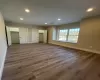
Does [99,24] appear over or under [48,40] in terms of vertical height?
over

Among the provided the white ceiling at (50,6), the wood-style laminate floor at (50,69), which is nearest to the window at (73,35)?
the white ceiling at (50,6)

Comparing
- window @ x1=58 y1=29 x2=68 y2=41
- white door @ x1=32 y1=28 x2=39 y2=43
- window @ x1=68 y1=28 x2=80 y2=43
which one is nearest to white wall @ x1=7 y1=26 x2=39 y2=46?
white door @ x1=32 y1=28 x2=39 y2=43

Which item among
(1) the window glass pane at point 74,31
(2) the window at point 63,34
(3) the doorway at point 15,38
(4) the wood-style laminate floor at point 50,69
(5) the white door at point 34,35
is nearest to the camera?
(4) the wood-style laminate floor at point 50,69

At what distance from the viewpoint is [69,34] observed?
653 centimetres

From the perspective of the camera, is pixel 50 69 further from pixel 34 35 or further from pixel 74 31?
pixel 34 35

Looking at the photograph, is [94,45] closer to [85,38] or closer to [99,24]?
[85,38]

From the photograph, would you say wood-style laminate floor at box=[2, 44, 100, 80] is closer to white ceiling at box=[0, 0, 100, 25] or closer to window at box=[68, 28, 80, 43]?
white ceiling at box=[0, 0, 100, 25]

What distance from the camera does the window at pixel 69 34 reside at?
19.3ft

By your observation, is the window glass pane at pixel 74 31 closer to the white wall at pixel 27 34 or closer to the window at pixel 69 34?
the window at pixel 69 34

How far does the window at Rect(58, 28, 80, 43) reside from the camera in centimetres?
588

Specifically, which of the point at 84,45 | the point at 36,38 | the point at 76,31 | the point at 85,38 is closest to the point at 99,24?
the point at 85,38

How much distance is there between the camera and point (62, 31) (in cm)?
738

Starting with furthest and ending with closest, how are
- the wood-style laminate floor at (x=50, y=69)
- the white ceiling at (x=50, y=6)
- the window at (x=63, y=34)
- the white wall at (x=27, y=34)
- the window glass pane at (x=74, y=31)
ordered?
1. the white wall at (x=27, y=34)
2. the window at (x=63, y=34)
3. the window glass pane at (x=74, y=31)
4. the white ceiling at (x=50, y=6)
5. the wood-style laminate floor at (x=50, y=69)

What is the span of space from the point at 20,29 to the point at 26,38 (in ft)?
4.25
